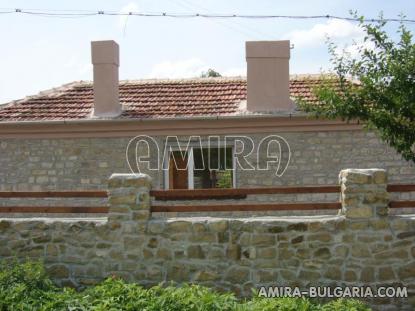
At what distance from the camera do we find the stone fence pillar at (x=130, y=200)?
7.12m

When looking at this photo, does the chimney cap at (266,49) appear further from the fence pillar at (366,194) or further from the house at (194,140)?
the fence pillar at (366,194)

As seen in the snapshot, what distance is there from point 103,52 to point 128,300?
22.4 feet

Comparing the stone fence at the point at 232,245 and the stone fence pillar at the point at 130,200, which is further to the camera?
the stone fence pillar at the point at 130,200

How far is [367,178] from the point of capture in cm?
675

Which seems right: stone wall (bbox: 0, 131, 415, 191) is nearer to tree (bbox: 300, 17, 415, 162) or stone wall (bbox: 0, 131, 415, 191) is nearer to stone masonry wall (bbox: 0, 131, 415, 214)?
stone masonry wall (bbox: 0, 131, 415, 214)

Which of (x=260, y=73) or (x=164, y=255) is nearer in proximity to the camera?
(x=164, y=255)

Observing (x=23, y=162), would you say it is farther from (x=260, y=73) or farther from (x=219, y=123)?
(x=260, y=73)

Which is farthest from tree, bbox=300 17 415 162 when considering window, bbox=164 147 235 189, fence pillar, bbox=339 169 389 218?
window, bbox=164 147 235 189

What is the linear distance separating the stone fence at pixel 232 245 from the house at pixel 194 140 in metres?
3.65

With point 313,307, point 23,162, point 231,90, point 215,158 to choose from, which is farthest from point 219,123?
point 313,307

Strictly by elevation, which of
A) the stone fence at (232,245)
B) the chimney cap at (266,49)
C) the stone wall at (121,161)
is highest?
the chimney cap at (266,49)

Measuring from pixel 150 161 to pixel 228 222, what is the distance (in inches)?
170

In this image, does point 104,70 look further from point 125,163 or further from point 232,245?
point 232,245

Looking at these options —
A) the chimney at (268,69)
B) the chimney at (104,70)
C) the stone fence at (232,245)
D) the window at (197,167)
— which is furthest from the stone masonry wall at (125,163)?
the stone fence at (232,245)
